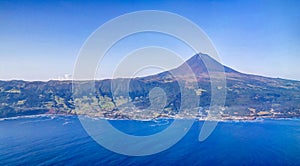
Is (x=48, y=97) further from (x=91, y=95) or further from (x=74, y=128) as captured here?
(x=74, y=128)

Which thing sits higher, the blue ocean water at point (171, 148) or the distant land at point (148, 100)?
the distant land at point (148, 100)

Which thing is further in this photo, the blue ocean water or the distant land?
the distant land

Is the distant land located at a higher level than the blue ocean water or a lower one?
higher

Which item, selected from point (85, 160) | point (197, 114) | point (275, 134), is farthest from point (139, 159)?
point (197, 114)

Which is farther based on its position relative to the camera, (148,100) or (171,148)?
(148,100)
